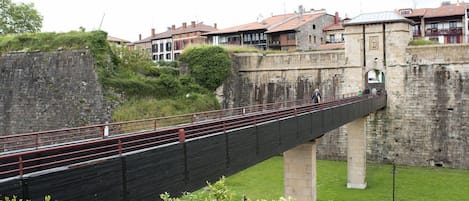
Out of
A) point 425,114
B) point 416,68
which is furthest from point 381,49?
point 425,114

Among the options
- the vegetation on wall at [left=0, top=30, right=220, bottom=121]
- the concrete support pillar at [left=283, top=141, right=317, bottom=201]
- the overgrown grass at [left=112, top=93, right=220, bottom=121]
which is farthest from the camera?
the vegetation on wall at [left=0, top=30, right=220, bottom=121]

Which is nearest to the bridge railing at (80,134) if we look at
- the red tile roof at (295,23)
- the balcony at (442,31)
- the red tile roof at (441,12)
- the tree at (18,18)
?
the red tile roof at (295,23)

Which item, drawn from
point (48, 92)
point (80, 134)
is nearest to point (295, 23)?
point (48, 92)

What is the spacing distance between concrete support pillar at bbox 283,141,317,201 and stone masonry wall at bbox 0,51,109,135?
14.3m

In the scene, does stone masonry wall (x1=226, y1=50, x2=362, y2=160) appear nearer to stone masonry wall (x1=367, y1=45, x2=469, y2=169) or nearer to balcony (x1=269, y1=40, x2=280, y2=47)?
stone masonry wall (x1=367, y1=45, x2=469, y2=169)

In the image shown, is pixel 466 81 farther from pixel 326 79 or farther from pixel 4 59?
pixel 4 59

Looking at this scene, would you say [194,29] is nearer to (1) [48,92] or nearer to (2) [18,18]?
(2) [18,18]

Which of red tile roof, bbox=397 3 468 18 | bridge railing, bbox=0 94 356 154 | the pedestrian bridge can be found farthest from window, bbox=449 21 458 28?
the pedestrian bridge

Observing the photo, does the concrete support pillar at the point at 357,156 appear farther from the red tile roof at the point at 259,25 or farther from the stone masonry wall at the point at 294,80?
the red tile roof at the point at 259,25

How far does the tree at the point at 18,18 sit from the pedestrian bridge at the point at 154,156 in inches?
1508

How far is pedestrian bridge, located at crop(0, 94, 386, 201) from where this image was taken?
6.77 meters

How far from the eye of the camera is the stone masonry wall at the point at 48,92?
92.2 ft

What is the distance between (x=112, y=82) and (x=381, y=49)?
57.3 ft

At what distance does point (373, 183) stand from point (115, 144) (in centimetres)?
2022
